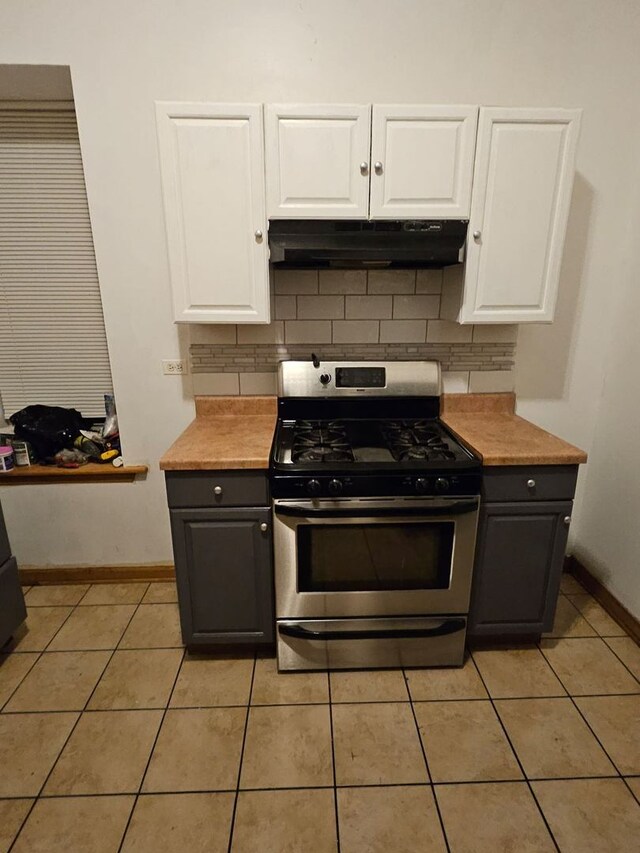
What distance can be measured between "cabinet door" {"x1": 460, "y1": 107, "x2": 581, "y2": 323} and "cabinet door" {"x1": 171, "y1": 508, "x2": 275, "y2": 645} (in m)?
1.21

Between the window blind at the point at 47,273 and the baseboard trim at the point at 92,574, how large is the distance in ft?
2.70

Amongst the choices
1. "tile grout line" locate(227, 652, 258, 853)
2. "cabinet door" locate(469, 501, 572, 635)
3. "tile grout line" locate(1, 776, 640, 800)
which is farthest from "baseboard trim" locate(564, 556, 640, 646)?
"tile grout line" locate(227, 652, 258, 853)

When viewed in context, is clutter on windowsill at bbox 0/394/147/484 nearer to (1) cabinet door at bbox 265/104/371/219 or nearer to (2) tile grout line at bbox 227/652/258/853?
(2) tile grout line at bbox 227/652/258/853

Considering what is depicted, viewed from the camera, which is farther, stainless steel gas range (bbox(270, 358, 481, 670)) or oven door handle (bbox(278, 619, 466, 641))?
oven door handle (bbox(278, 619, 466, 641))

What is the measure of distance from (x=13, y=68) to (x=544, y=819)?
321cm

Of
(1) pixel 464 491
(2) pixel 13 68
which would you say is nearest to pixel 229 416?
(1) pixel 464 491

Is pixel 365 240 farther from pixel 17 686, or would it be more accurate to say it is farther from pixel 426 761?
pixel 17 686

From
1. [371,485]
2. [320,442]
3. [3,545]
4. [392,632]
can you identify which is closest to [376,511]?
[371,485]

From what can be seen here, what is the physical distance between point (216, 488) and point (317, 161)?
4.03ft

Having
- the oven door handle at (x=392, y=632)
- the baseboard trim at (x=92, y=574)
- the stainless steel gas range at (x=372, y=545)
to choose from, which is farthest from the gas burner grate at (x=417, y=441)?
the baseboard trim at (x=92, y=574)

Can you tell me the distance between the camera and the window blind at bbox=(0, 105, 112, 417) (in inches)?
82.6

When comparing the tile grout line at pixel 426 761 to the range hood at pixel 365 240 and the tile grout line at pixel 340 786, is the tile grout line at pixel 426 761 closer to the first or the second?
the tile grout line at pixel 340 786

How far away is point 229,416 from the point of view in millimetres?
2141

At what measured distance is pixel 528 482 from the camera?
1.70 metres
